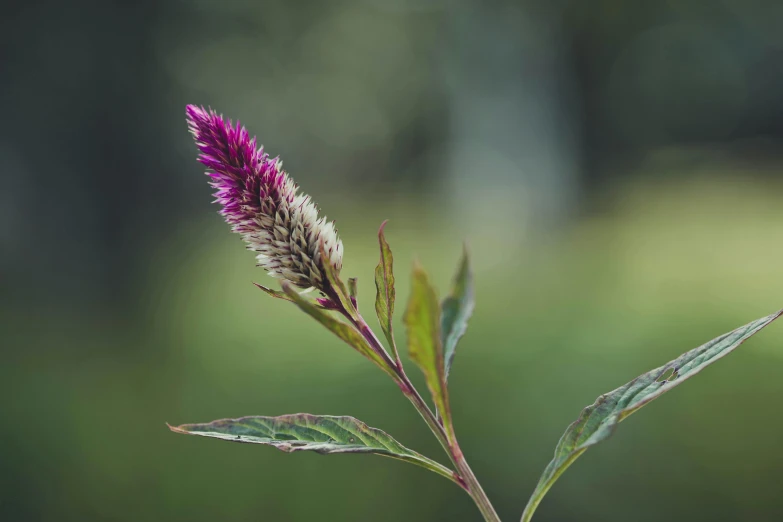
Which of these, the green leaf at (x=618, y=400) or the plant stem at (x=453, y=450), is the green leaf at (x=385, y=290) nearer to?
the plant stem at (x=453, y=450)

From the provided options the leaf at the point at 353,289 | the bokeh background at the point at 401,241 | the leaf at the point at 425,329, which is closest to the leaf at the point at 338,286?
the leaf at the point at 353,289

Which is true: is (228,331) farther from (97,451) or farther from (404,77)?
(404,77)

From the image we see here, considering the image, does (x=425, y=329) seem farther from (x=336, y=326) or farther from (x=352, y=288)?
(x=352, y=288)

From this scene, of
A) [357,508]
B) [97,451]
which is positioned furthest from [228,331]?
[357,508]

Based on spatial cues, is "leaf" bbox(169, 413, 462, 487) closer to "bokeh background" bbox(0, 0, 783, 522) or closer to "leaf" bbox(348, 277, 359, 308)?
"leaf" bbox(348, 277, 359, 308)

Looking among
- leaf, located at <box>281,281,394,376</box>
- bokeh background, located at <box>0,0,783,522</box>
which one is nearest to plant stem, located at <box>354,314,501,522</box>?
leaf, located at <box>281,281,394,376</box>

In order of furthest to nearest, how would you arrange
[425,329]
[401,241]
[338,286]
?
1. [401,241]
2. [338,286]
3. [425,329]

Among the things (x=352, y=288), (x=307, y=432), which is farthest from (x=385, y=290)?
(x=307, y=432)
